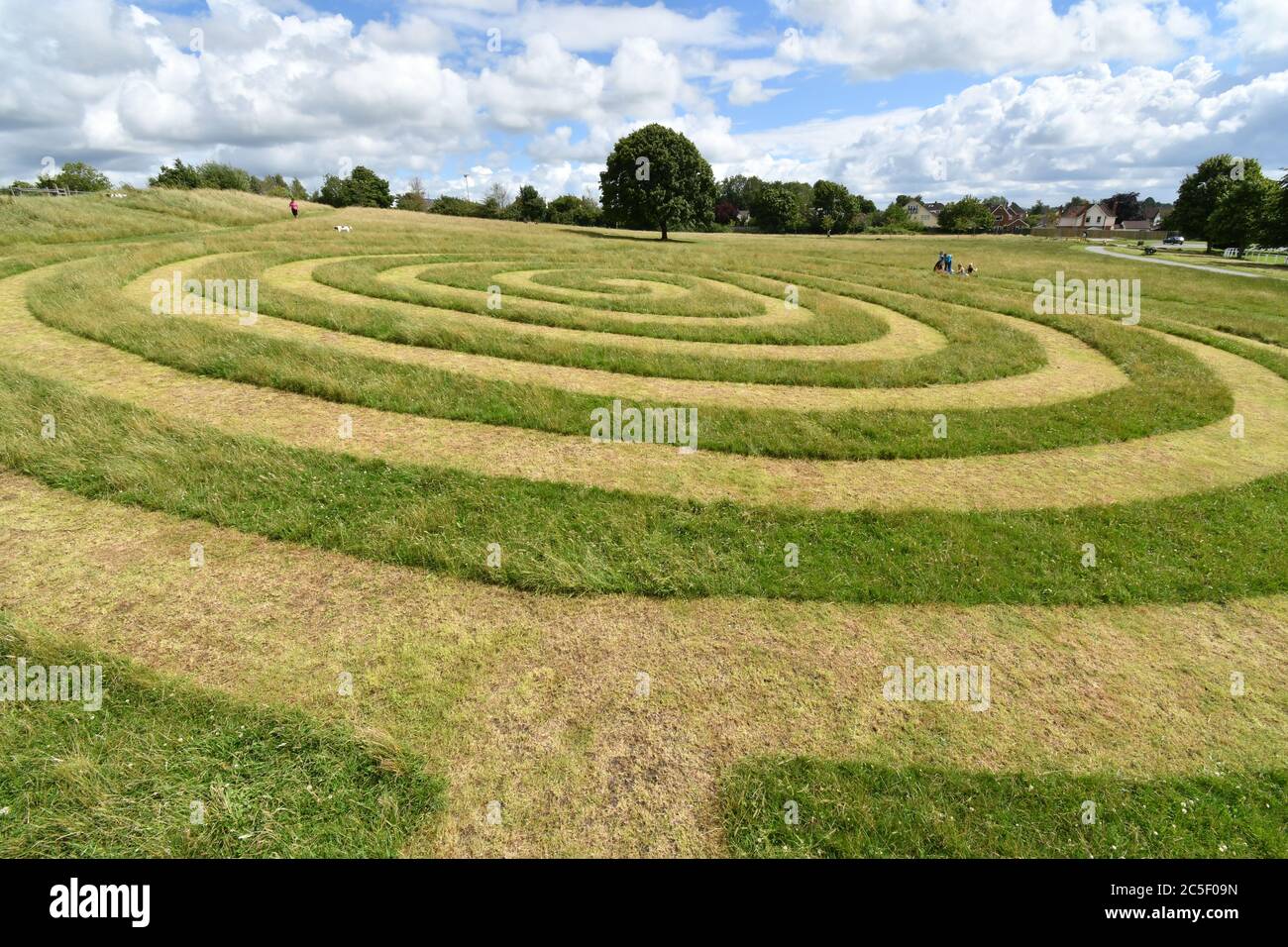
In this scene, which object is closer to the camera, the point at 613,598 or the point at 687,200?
the point at 613,598

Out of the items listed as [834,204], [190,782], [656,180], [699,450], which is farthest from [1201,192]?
[190,782]

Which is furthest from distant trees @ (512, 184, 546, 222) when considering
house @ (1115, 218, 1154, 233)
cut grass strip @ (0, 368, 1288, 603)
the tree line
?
house @ (1115, 218, 1154, 233)

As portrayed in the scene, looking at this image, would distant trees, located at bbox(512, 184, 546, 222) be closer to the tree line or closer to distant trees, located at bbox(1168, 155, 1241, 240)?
the tree line

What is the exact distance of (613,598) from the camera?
9328mm

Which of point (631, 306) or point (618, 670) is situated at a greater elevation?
point (631, 306)

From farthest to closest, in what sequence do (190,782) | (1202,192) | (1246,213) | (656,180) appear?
(1202,192) < (1246,213) < (656,180) < (190,782)

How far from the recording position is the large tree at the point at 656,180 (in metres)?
78.2

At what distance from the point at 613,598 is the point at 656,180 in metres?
79.0

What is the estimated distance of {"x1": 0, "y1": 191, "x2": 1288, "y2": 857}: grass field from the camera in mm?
6168

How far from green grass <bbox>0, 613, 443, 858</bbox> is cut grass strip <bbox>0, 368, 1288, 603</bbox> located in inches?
133

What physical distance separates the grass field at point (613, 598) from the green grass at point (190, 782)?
38 millimetres

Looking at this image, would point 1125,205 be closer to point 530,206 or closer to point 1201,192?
point 1201,192
